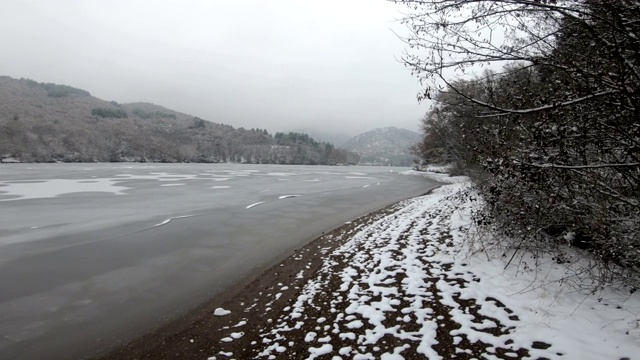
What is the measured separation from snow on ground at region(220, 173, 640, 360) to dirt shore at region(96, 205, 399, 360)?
0.85 ft

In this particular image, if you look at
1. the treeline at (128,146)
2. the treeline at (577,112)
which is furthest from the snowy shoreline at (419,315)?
the treeline at (128,146)

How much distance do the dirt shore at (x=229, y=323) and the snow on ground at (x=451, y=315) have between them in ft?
0.85

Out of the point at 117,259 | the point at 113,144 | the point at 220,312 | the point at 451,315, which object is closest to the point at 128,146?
the point at 113,144

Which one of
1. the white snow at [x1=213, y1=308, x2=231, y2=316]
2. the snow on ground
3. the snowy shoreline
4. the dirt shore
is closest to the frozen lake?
the dirt shore

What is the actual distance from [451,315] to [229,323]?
12.3ft

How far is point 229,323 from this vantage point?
227 inches

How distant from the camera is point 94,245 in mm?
10781

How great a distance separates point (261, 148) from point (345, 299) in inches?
6707

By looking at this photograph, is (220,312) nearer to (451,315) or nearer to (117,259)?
(451,315)

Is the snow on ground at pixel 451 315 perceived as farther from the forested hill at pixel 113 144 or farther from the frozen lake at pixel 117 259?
the forested hill at pixel 113 144

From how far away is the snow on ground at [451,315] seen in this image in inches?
169

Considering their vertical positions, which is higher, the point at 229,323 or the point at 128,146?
the point at 128,146

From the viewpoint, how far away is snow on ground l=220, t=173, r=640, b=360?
14.1ft

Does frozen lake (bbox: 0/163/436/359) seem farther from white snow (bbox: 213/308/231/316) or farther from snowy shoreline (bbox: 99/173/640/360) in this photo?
snowy shoreline (bbox: 99/173/640/360)
